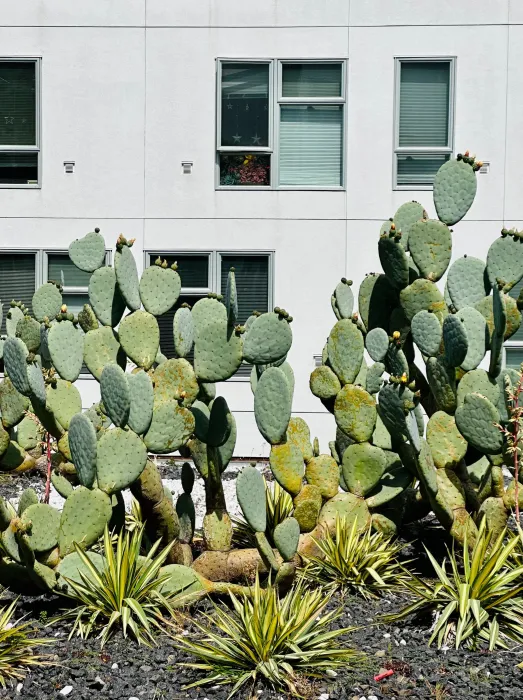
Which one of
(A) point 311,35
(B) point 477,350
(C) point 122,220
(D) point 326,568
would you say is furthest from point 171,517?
(A) point 311,35

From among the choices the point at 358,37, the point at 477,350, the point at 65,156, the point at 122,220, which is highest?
the point at 358,37

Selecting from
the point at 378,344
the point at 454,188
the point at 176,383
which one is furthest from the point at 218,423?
the point at 454,188

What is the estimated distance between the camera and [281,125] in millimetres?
13438

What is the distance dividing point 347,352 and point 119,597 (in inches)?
103

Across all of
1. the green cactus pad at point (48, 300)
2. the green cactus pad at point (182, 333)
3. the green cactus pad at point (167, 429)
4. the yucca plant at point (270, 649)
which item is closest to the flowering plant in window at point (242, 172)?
the green cactus pad at point (48, 300)

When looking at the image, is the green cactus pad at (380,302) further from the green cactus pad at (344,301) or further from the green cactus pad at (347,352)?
the green cactus pad at (347,352)

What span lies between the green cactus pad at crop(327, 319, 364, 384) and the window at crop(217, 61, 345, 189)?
6.47m

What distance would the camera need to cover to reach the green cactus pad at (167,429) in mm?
5809

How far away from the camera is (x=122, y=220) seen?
43.4 ft

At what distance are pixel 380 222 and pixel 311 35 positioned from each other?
2714 millimetres

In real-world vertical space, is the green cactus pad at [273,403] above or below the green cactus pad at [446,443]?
above

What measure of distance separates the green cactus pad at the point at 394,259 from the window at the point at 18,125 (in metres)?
7.49

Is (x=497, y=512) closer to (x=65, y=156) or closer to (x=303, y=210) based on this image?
(x=303, y=210)

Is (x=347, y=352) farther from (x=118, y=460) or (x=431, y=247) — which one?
(x=118, y=460)
